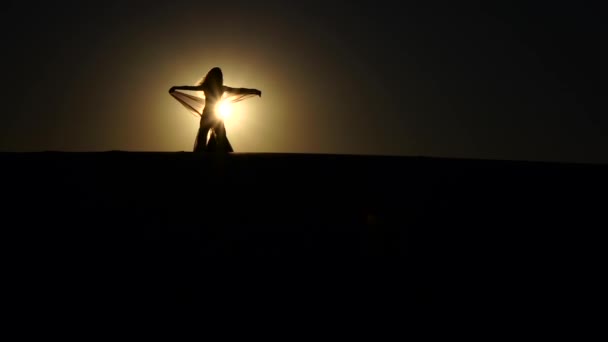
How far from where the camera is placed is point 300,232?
6.61 feet

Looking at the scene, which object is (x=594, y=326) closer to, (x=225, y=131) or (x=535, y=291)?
(x=535, y=291)

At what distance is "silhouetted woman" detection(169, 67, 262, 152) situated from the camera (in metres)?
4.29

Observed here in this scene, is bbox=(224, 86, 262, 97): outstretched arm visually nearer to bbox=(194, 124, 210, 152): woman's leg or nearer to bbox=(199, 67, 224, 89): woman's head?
bbox=(199, 67, 224, 89): woman's head

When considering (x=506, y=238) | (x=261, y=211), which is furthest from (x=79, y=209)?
(x=506, y=238)

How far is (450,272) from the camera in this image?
1.95 metres

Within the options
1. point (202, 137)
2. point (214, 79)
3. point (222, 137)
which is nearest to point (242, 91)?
point (214, 79)

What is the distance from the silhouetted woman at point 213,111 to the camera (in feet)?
14.1

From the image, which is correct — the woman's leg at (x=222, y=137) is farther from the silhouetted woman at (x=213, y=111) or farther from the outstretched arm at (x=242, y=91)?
the outstretched arm at (x=242, y=91)

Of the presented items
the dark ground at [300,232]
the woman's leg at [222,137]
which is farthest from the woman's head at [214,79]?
the dark ground at [300,232]

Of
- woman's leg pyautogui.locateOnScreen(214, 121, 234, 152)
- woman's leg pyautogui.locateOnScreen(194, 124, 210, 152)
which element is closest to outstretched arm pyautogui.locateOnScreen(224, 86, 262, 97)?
woman's leg pyautogui.locateOnScreen(214, 121, 234, 152)

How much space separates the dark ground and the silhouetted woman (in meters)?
2.17

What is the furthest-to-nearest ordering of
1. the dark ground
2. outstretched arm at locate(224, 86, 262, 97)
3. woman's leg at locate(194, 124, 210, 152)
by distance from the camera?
outstretched arm at locate(224, 86, 262, 97) < woman's leg at locate(194, 124, 210, 152) < the dark ground

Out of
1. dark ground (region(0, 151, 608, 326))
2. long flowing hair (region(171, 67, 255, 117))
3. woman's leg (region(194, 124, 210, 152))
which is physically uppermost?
long flowing hair (region(171, 67, 255, 117))

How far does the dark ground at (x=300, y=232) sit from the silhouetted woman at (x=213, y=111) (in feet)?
7.10
